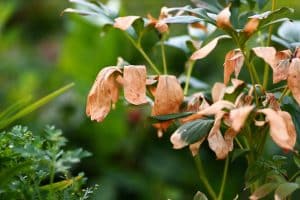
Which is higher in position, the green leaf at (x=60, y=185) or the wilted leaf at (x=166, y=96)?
the wilted leaf at (x=166, y=96)

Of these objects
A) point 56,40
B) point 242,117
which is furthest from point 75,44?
point 242,117

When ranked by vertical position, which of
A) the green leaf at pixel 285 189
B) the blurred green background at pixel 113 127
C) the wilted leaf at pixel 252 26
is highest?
the wilted leaf at pixel 252 26

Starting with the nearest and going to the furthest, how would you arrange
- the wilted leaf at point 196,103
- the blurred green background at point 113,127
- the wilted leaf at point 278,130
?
1. the wilted leaf at point 278,130
2. the wilted leaf at point 196,103
3. the blurred green background at point 113,127

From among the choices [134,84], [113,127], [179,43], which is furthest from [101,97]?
[113,127]

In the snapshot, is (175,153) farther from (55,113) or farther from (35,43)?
(35,43)

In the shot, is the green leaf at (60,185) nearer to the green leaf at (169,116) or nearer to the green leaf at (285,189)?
the green leaf at (169,116)

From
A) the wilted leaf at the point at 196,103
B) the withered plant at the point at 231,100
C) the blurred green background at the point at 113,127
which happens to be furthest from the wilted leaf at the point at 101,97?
the blurred green background at the point at 113,127
